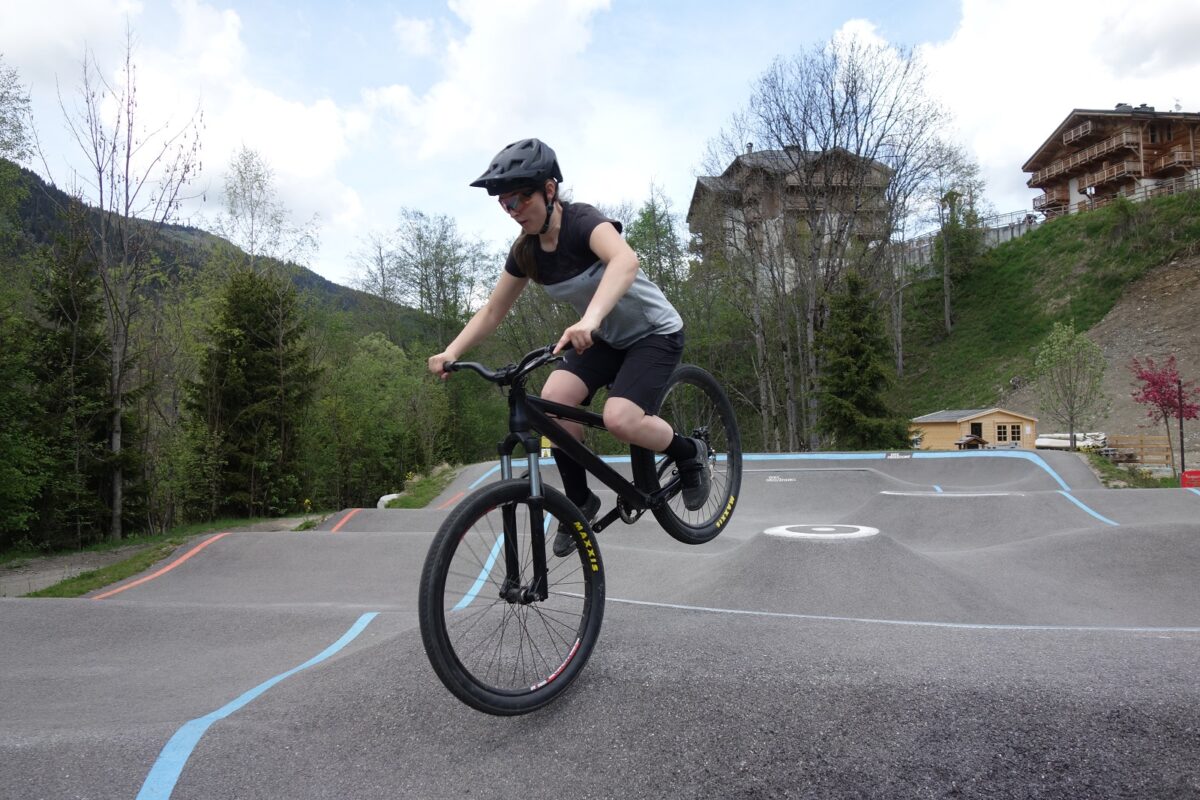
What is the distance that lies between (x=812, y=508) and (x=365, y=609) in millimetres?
11367

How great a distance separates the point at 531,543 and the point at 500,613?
104 cm

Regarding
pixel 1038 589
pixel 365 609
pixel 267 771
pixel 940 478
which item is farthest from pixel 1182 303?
pixel 267 771

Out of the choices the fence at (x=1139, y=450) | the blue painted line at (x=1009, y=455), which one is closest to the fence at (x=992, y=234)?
the fence at (x=1139, y=450)

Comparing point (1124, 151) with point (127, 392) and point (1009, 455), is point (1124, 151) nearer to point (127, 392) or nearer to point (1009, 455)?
point (1009, 455)

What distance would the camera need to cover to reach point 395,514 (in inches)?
599

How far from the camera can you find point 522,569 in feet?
9.41

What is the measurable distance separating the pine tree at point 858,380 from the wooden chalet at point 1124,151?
95.7ft

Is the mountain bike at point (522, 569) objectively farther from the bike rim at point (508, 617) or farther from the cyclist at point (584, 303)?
the cyclist at point (584, 303)

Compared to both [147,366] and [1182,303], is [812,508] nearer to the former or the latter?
[147,366]

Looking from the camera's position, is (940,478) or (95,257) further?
(940,478)

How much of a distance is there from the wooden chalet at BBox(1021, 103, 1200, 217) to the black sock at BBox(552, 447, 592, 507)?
5149cm

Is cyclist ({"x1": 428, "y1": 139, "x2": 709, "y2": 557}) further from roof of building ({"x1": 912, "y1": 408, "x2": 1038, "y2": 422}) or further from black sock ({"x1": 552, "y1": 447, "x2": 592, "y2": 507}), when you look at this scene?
roof of building ({"x1": 912, "y1": 408, "x2": 1038, "y2": 422})

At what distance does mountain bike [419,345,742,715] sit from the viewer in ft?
8.30

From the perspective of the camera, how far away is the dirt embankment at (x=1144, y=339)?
Answer: 3134 cm
